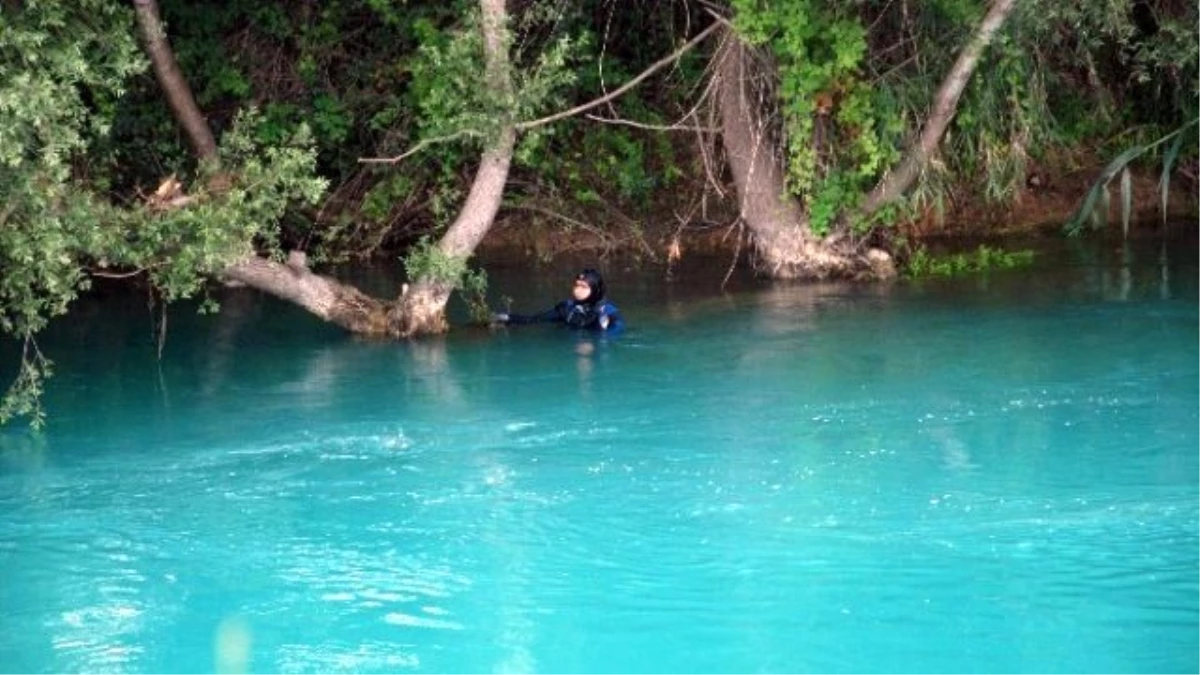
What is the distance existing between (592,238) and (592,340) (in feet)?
17.3

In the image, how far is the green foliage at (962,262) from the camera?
1952cm

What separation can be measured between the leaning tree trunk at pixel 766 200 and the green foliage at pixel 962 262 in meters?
0.72

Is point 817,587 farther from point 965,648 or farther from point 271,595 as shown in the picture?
point 271,595

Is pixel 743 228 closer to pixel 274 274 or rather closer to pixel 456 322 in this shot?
pixel 456 322

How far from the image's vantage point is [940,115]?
1816 centimetres

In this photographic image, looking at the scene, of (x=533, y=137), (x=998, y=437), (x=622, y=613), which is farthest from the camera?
(x=533, y=137)

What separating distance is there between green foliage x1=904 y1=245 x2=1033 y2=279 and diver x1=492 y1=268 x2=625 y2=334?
12.5ft

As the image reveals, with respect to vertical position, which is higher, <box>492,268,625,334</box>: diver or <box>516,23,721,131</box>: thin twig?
<box>516,23,721,131</box>: thin twig

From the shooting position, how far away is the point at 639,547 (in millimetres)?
10242

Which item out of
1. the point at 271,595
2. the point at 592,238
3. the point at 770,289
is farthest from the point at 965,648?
the point at 592,238

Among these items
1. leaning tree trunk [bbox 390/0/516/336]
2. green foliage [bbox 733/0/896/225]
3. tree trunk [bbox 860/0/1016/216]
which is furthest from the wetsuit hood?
tree trunk [bbox 860/0/1016/216]

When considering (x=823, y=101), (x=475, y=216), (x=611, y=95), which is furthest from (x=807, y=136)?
(x=475, y=216)

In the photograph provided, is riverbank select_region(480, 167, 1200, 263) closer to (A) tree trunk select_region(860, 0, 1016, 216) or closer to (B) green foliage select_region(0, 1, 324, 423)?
(A) tree trunk select_region(860, 0, 1016, 216)

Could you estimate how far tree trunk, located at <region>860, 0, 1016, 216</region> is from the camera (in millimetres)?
17438
